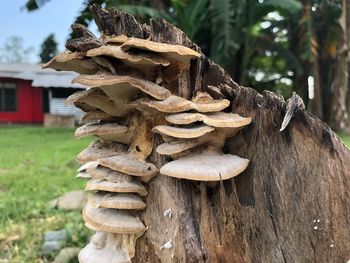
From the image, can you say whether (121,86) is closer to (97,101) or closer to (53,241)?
(97,101)

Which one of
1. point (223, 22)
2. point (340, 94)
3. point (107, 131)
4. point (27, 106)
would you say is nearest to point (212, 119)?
point (107, 131)

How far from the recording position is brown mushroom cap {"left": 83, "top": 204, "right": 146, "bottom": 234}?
117 cm

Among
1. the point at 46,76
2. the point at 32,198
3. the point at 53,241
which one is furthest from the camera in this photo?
the point at 46,76

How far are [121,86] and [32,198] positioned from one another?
310 centimetres

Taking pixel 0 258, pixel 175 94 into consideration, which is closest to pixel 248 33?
pixel 0 258

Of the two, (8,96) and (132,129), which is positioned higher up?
(132,129)

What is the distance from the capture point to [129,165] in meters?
1.19

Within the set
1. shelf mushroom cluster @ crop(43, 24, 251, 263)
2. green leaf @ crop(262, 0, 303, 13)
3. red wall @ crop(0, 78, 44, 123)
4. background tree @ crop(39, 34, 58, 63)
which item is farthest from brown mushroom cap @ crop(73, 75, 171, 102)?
red wall @ crop(0, 78, 44, 123)

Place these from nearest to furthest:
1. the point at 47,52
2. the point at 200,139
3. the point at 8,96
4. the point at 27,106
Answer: the point at 200,139, the point at 47,52, the point at 27,106, the point at 8,96

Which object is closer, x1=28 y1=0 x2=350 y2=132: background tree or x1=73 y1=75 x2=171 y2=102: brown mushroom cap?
x1=73 y1=75 x2=171 y2=102: brown mushroom cap

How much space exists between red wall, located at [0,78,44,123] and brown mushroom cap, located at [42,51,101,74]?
51.3 feet

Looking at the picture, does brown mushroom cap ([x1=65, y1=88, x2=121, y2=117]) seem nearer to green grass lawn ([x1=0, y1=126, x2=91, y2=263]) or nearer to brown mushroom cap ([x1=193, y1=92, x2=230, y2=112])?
brown mushroom cap ([x1=193, y1=92, x2=230, y2=112])

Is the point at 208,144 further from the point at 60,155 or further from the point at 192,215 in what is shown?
the point at 60,155

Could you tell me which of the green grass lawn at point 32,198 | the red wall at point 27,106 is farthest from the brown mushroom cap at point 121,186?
the red wall at point 27,106
